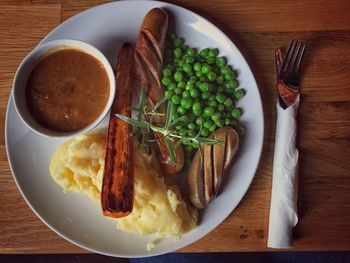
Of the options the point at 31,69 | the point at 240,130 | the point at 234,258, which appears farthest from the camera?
the point at 234,258

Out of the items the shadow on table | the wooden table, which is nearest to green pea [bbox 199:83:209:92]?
the wooden table

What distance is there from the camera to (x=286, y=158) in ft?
7.95

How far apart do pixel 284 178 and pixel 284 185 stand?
38mm

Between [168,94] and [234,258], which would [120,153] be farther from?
[234,258]

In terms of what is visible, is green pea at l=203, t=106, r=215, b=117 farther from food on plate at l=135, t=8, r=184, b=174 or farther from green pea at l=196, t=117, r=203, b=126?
food on plate at l=135, t=8, r=184, b=174

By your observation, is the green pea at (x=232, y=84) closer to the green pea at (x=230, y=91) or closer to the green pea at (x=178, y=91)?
the green pea at (x=230, y=91)

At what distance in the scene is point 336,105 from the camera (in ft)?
8.38

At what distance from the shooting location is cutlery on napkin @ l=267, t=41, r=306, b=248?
2412 mm

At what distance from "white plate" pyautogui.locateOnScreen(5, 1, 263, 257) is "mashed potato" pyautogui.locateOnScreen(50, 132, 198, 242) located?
97mm

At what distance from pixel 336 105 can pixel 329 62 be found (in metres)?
0.26

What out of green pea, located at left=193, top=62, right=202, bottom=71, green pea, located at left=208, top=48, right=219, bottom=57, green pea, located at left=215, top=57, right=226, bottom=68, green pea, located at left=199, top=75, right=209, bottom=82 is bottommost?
green pea, located at left=199, top=75, right=209, bottom=82

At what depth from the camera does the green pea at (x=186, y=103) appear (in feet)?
8.04

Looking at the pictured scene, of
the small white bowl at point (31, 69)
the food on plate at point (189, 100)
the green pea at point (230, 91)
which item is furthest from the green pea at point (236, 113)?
the small white bowl at point (31, 69)

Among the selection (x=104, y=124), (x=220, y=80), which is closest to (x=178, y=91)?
Result: (x=220, y=80)
